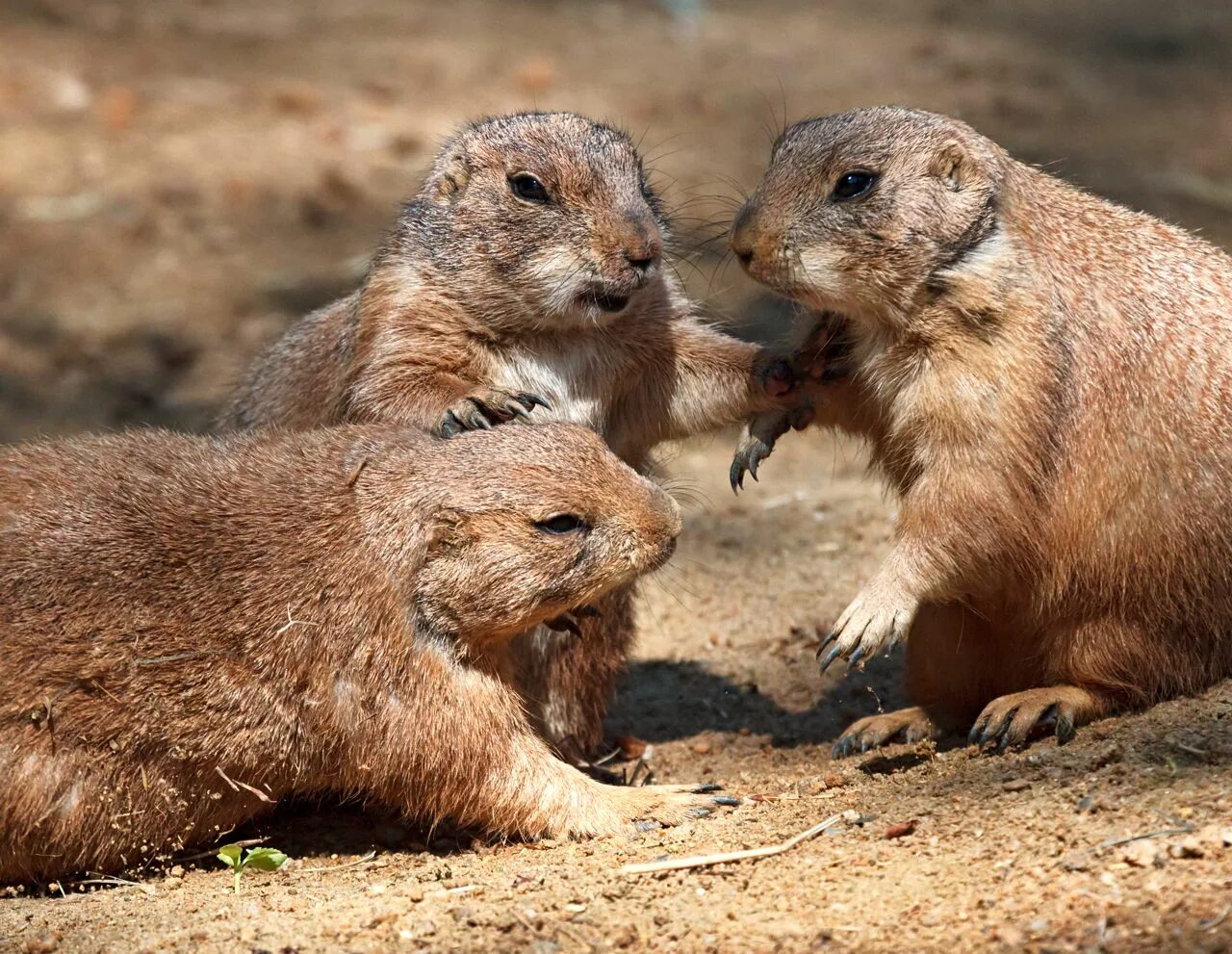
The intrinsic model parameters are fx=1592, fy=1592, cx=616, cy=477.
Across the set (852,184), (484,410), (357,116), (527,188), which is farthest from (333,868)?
(357,116)

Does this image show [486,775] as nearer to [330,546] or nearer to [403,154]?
[330,546]

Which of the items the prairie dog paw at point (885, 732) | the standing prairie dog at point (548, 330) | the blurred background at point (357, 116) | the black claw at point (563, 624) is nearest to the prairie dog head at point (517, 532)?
the black claw at point (563, 624)

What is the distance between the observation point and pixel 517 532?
483 centimetres

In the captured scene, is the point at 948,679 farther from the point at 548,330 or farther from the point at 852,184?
the point at 548,330

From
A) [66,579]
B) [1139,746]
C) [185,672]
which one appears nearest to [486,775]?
[185,672]

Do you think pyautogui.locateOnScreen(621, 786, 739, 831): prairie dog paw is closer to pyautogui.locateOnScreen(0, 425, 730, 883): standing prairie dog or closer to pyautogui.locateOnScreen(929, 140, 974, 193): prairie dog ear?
pyautogui.locateOnScreen(0, 425, 730, 883): standing prairie dog

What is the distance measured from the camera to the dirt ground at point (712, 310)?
160 inches

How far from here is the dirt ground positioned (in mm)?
4070

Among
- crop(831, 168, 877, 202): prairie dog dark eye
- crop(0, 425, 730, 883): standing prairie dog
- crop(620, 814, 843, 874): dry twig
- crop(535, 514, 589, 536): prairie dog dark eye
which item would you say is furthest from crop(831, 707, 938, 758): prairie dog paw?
crop(831, 168, 877, 202): prairie dog dark eye

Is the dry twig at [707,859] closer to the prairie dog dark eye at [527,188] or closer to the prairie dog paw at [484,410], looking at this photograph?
the prairie dog paw at [484,410]

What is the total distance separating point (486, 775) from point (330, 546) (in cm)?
86

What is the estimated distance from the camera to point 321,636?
484 cm

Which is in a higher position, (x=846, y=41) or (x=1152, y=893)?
(x=846, y=41)

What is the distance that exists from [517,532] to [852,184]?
159 centimetres
